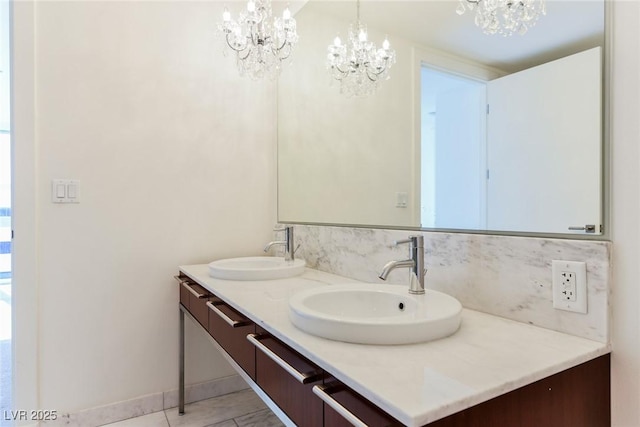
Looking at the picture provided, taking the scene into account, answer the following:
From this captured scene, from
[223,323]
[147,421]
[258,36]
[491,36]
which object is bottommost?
[147,421]

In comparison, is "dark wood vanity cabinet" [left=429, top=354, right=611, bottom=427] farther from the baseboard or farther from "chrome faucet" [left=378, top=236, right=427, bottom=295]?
the baseboard

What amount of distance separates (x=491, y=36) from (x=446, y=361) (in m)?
0.92

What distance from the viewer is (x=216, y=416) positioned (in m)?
1.84

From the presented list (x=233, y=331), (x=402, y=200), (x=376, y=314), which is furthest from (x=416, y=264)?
(x=233, y=331)

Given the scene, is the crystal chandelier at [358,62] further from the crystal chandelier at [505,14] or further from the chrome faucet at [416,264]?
the chrome faucet at [416,264]

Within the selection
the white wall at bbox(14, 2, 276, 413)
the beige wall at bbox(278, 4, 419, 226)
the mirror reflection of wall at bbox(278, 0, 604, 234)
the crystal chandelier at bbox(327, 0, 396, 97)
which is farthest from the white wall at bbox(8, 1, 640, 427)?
the crystal chandelier at bbox(327, 0, 396, 97)

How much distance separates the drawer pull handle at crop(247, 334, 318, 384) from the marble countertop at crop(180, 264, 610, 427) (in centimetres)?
4

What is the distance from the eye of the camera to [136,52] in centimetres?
186

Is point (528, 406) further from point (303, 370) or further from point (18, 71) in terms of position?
point (18, 71)

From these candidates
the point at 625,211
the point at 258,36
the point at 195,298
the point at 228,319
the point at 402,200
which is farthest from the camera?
the point at 258,36

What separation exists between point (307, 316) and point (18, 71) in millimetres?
1710

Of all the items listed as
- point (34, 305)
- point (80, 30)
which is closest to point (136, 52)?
point (80, 30)

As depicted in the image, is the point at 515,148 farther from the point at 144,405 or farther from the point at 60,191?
the point at 144,405

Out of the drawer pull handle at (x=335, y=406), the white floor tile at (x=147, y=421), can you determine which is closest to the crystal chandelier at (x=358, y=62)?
the drawer pull handle at (x=335, y=406)
